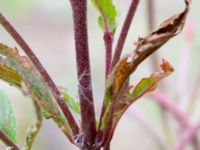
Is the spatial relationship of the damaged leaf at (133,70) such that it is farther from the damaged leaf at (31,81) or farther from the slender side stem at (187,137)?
the slender side stem at (187,137)

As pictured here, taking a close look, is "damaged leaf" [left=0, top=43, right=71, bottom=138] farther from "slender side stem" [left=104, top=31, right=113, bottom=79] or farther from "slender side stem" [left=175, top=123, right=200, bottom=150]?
"slender side stem" [left=175, top=123, right=200, bottom=150]

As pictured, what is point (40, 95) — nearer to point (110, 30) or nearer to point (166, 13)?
point (110, 30)

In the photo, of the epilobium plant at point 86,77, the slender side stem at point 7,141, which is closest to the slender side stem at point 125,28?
the epilobium plant at point 86,77

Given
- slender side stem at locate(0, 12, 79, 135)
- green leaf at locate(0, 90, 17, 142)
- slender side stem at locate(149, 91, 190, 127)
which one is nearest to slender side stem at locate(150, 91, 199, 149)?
slender side stem at locate(149, 91, 190, 127)

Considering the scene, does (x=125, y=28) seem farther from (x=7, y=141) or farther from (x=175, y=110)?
(x=175, y=110)

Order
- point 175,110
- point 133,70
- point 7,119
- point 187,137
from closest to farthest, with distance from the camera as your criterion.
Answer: point 133,70, point 7,119, point 187,137, point 175,110

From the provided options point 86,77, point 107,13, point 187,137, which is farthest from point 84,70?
point 187,137

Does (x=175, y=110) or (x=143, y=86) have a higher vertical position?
(x=143, y=86)
